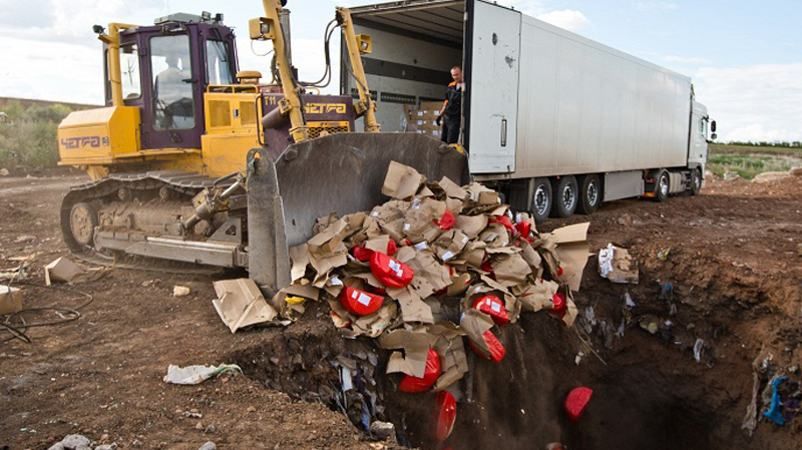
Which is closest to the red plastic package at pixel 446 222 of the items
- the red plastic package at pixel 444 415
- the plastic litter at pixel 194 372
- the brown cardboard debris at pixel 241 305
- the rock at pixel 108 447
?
the red plastic package at pixel 444 415

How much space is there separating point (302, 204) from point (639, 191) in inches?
482

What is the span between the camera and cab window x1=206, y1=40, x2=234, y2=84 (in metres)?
8.24

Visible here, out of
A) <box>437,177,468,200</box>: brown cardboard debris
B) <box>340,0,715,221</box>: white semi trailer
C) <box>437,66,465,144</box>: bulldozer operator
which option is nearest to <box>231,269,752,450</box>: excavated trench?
<box>437,177,468,200</box>: brown cardboard debris

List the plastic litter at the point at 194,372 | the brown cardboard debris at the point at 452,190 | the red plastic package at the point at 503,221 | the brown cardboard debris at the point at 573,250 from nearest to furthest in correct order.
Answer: the plastic litter at the point at 194,372, the red plastic package at the point at 503,221, the brown cardboard debris at the point at 452,190, the brown cardboard debris at the point at 573,250

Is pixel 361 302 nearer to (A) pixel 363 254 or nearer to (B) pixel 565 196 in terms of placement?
(A) pixel 363 254

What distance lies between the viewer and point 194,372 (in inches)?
181

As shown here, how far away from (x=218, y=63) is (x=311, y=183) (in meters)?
2.98

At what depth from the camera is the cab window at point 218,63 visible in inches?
324

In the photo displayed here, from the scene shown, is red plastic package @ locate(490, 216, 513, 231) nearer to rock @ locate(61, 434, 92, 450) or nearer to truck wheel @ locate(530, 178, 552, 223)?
rock @ locate(61, 434, 92, 450)

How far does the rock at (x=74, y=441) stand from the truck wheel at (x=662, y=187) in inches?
628

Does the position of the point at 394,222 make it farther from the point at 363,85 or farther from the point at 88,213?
the point at 88,213

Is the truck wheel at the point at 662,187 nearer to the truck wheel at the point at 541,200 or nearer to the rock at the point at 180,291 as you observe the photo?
the truck wheel at the point at 541,200

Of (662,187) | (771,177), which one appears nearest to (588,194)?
(662,187)

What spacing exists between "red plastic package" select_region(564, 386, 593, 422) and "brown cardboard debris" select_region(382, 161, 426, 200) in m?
2.88
